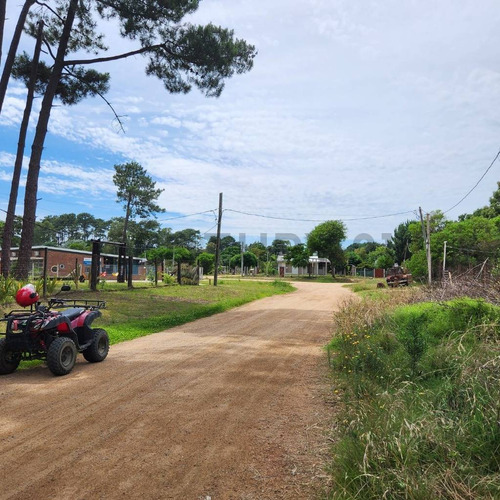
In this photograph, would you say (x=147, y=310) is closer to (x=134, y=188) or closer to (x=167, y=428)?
(x=167, y=428)

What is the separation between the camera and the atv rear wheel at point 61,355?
6.32m

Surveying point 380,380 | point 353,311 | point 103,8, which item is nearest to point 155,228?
point 103,8

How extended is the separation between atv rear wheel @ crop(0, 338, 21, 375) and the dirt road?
0.42ft

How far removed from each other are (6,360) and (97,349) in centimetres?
138

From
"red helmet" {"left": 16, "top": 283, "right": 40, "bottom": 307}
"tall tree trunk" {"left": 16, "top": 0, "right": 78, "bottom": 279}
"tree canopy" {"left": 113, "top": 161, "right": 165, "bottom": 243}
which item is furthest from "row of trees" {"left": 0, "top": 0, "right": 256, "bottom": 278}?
"tree canopy" {"left": 113, "top": 161, "right": 165, "bottom": 243}

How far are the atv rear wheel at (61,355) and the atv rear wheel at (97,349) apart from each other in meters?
0.60

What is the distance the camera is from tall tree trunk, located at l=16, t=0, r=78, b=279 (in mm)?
16109

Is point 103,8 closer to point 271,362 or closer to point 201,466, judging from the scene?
point 271,362

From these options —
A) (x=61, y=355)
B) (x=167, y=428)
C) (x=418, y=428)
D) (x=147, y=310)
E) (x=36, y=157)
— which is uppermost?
(x=36, y=157)

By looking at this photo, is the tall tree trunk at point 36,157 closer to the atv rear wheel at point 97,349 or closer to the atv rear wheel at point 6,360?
the atv rear wheel at point 97,349

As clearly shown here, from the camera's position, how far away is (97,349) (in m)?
7.41

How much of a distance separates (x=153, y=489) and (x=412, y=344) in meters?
3.51

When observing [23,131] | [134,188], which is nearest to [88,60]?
[23,131]

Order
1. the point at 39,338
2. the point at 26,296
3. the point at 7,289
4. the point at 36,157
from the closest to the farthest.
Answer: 1. the point at 39,338
2. the point at 26,296
3. the point at 7,289
4. the point at 36,157
